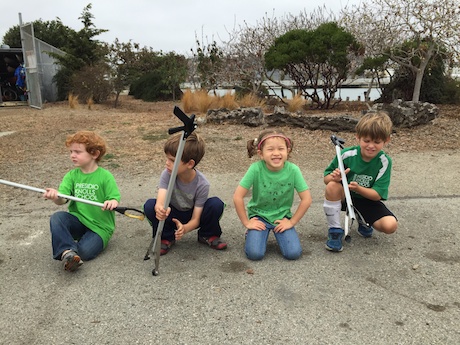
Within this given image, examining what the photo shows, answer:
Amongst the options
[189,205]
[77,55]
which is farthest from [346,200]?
[77,55]

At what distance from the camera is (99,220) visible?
10.5 ft

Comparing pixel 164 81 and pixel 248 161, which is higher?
pixel 164 81

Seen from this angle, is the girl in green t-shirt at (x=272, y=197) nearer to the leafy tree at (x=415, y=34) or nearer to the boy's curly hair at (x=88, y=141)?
the boy's curly hair at (x=88, y=141)

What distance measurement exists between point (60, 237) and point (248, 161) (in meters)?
3.57

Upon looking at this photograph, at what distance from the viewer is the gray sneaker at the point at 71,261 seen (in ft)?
9.02

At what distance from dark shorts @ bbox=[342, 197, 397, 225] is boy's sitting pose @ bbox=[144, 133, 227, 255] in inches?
43.5

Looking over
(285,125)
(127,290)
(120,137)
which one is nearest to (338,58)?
(285,125)

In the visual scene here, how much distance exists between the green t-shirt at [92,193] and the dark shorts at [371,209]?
186 cm

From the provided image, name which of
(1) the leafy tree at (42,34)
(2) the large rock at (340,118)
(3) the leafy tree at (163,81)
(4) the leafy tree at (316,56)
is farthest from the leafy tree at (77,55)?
(1) the leafy tree at (42,34)

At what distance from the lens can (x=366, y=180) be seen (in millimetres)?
3332

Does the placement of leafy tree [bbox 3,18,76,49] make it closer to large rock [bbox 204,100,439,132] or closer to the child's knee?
large rock [bbox 204,100,439,132]

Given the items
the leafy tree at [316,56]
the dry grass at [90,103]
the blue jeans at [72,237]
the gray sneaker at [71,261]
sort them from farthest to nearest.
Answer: the dry grass at [90,103], the leafy tree at [316,56], the blue jeans at [72,237], the gray sneaker at [71,261]

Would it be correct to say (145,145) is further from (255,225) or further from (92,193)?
(255,225)

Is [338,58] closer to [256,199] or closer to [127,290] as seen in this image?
[256,199]
